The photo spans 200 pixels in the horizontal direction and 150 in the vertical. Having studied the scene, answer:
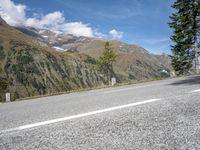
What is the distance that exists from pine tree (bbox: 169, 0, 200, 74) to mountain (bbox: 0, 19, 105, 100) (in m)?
98.3

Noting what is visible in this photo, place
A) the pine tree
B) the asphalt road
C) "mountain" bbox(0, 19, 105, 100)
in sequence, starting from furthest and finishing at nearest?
"mountain" bbox(0, 19, 105, 100), the pine tree, the asphalt road

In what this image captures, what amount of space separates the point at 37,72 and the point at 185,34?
404 feet

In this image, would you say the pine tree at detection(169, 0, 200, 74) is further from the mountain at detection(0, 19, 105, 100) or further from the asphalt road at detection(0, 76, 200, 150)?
the mountain at detection(0, 19, 105, 100)

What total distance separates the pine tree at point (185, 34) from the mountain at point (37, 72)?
98.3m

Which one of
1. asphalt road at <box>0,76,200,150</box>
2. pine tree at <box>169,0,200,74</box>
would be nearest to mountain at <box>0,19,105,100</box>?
pine tree at <box>169,0,200,74</box>

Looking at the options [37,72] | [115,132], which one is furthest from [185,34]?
[37,72]

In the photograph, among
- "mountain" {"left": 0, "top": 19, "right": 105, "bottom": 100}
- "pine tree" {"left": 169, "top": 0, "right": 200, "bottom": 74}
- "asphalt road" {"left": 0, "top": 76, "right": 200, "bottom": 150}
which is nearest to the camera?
"asphalt road" {"left": 0, "top": 76, "right": 200, "bottom": 150}

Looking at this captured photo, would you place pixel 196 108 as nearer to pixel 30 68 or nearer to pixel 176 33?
pixel 176 33

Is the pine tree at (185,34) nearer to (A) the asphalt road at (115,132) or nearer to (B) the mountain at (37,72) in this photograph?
(A) the asphalt road at (115,132)

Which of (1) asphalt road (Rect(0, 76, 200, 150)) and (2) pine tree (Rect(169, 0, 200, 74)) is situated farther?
(2) pine tree (Rect(169, 0, 200, 74))

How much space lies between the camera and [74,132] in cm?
379

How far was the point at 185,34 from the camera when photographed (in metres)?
31.0

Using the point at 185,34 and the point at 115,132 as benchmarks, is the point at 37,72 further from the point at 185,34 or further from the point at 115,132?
the point at 115,132

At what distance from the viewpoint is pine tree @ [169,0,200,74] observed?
3050 centimetres
